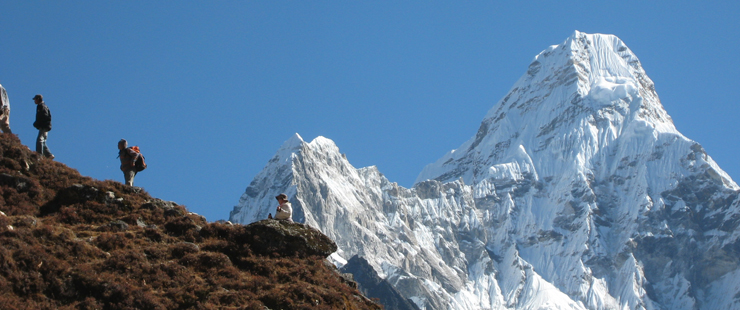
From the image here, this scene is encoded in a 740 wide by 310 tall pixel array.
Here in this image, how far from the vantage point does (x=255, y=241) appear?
30.0 meters

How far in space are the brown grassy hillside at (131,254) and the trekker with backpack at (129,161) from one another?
216 cm

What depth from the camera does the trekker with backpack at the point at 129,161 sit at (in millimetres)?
35062

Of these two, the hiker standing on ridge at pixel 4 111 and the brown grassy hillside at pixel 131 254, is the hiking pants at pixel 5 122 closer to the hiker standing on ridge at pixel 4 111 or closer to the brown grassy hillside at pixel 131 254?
the hiker standing on ridge at pixel 4 111

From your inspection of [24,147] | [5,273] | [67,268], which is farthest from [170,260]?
[24,147]

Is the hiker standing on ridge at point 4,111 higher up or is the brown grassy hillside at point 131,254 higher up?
the hiker standing on ridge at point 4,111

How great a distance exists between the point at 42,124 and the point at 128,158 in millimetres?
3319

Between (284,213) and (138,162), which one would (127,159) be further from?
(284,213)

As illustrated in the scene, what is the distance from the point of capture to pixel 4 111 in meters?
34.8

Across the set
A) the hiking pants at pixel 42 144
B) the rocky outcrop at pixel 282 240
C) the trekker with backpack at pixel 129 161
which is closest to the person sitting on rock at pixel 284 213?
the rocky outcrop at pixel 282 240

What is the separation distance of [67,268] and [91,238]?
2.73 meters

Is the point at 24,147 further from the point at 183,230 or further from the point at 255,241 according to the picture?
the point at 255,241

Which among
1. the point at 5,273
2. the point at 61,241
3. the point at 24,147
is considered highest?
the point at 24,147

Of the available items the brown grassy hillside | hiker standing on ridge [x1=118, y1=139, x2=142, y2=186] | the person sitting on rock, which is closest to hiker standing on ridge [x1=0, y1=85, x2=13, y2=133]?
the brown grassy hillside

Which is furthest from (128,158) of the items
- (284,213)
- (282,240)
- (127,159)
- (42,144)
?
(282,240)
